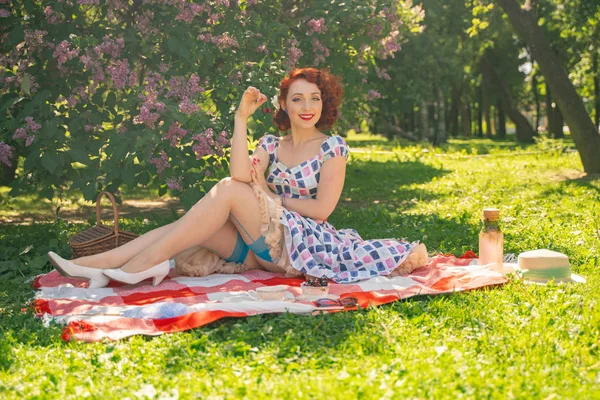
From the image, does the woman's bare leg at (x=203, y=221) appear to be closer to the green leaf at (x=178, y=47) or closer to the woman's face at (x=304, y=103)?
the woman's face at (x=304, y=103)

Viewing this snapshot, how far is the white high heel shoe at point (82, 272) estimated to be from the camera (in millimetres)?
4344

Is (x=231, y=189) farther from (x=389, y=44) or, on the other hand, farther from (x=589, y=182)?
(x=589, y=182)

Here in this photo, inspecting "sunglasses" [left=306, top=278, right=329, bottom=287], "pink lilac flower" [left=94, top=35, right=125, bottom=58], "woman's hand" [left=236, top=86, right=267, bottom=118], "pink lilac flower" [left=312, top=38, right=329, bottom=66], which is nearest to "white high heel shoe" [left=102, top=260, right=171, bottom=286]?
"sunglasses" [left=306, top=278, right=329, bottom=287]

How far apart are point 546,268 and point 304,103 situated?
1.79 meters

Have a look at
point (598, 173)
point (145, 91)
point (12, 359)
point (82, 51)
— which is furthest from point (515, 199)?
point (12, 359)

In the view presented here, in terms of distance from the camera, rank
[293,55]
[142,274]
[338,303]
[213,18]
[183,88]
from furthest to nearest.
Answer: [293,55] → [213,18] → [183,88] → [142,274] → [338,303]

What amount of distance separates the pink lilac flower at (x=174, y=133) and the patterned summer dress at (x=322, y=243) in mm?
1362

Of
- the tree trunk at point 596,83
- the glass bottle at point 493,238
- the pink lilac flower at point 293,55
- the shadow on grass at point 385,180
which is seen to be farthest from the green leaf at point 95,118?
the tree trunk at point 596,83

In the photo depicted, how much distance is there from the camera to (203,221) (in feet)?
14.5

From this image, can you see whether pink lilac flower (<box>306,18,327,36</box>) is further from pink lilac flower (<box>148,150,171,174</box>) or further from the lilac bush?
pink lilac flower (<box>148,150,171,174</box>)

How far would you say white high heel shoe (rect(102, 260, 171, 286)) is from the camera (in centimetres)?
436

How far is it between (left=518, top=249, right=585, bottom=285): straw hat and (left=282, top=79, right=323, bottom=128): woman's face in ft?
5.20

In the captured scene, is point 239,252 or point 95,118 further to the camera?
point 95,118

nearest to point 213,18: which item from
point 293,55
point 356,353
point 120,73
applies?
point 293,55
